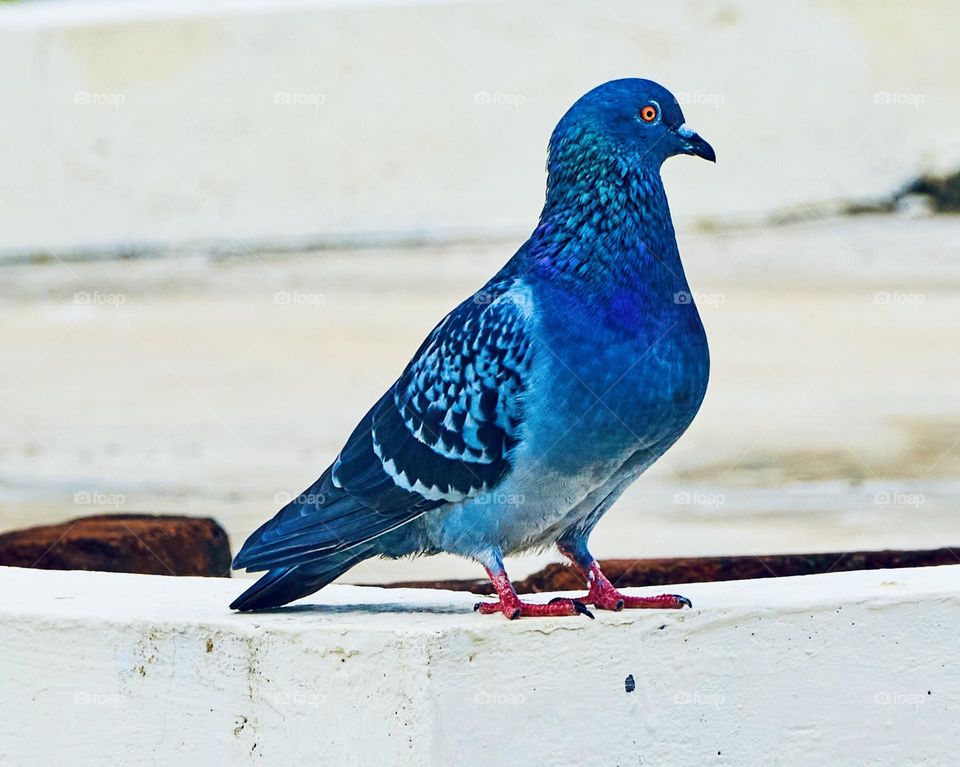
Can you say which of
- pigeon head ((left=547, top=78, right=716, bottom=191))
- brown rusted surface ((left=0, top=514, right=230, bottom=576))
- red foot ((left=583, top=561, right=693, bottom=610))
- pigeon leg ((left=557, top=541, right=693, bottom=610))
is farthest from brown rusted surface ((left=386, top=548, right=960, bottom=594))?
pigeon head ((left=547, top=78, right=716, bottom=191))

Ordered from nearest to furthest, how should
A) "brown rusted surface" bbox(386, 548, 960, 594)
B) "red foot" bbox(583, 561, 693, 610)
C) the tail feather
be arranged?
"red foot" bbox(583, 561, 693, 610) < the tail feather < "brown rusted surface" bbox(386, 548, 960, 594)

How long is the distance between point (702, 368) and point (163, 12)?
5413 millimetres

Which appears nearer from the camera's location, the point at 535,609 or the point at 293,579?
the point at 535,609

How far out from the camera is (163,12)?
29.2 ft

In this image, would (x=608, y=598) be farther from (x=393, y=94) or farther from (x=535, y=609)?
(x=393, y=94)

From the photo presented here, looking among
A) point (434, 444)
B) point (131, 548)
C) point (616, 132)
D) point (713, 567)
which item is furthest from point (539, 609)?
point (131, 548)

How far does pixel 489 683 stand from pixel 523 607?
285 mm

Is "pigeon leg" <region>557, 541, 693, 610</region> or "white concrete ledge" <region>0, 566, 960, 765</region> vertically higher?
"pigeon leg" <region>557, 541, 693, 610</region>

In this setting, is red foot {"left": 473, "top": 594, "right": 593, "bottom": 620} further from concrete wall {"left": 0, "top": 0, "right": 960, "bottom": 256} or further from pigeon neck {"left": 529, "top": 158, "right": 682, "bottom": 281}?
concrete wall {"left": 0, "top": 0, "right": 960, "bottom": 256}

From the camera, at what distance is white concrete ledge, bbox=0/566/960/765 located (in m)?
4.16

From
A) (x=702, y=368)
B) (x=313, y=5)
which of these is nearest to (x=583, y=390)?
(x=702, y=368)

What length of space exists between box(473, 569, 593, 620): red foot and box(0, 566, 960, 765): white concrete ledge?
0.23 feet

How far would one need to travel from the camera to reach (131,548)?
22.6 ft

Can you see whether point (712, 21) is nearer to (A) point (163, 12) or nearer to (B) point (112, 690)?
(A) point (163, 12)
